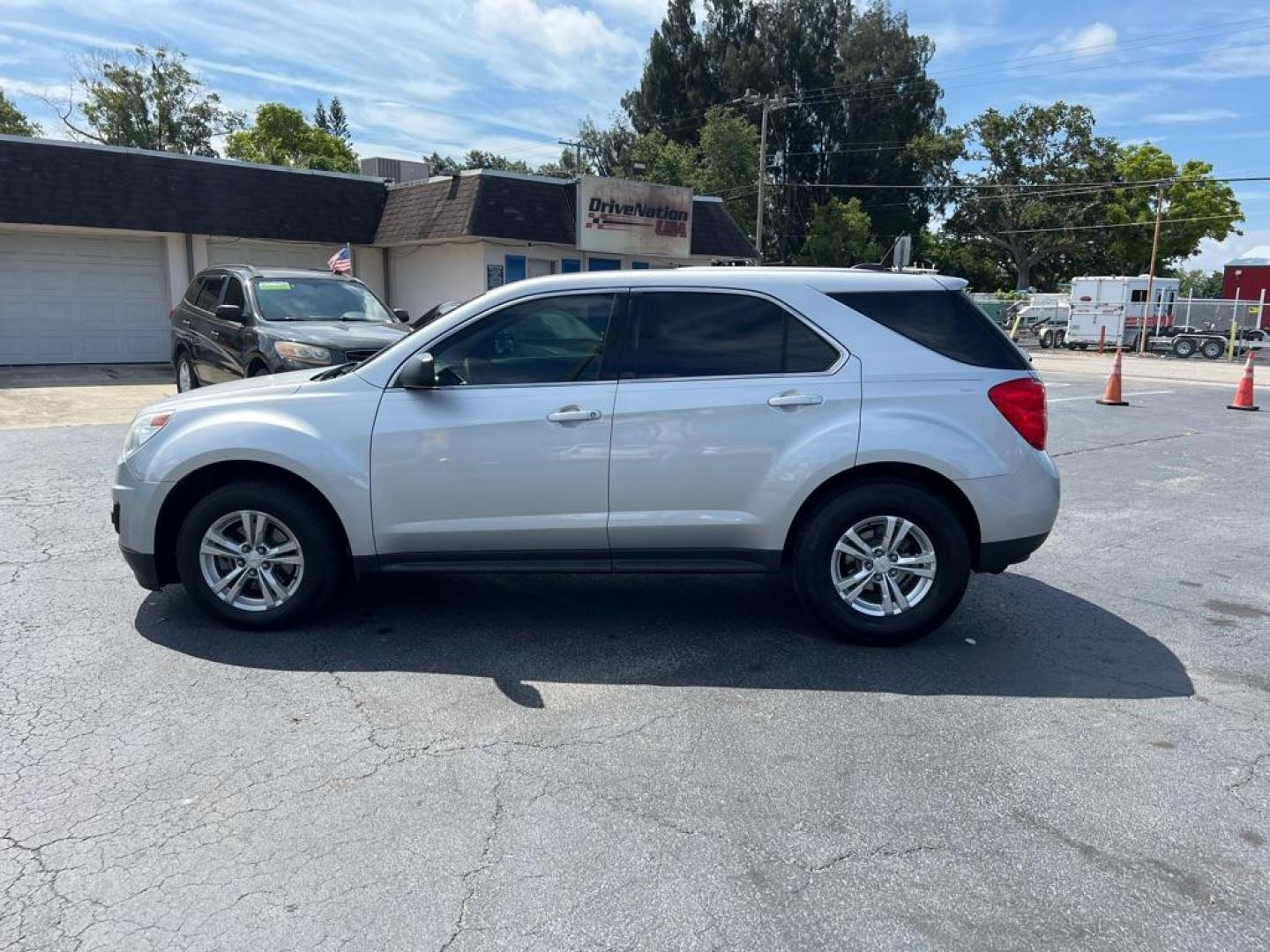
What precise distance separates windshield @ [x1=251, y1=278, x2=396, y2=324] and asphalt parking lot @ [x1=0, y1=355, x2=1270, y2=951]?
515 centimetres

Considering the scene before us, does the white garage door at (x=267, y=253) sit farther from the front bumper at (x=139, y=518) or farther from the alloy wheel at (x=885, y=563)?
the alloy wheel at (x=885, y=563)

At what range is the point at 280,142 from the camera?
45.6 m

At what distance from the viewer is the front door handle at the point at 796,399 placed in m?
4.41

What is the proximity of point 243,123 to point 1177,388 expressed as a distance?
1733 inches

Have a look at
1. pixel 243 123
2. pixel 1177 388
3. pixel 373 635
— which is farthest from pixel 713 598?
pixel 243 123

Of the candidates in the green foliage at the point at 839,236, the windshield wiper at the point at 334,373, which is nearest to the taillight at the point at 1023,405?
the windshield wiper at the point at 334,373

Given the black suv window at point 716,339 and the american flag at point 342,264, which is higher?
the american flag at point 342,264

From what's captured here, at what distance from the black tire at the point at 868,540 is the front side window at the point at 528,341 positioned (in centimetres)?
139

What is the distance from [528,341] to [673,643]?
66.1 inches

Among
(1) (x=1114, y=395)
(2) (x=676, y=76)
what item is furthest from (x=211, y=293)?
(2) (x=676, y=76)

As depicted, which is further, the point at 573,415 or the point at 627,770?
the point at 573,415

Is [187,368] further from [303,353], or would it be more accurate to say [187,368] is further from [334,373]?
[334,373]

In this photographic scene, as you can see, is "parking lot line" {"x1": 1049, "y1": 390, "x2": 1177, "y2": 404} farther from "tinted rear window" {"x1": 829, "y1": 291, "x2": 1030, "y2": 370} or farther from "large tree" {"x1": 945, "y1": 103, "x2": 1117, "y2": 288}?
"large tree" {"x1": 945, "y1": 103, "x2": 1117, "y2": 288}

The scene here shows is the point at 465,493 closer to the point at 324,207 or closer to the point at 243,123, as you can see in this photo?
the point at 324,207
